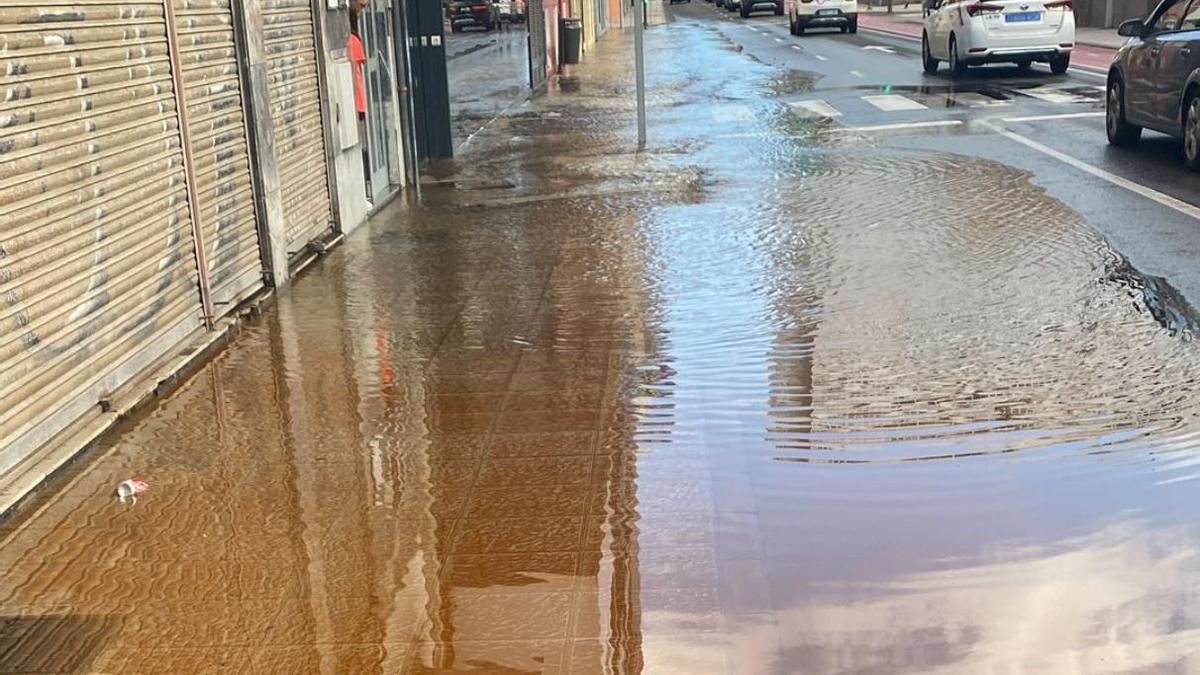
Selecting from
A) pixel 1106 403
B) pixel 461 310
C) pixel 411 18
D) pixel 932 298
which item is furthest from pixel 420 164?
pixel 1106 403

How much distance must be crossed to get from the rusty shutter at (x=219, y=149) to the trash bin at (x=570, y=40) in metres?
25.5

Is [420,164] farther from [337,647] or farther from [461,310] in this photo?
[337,647]

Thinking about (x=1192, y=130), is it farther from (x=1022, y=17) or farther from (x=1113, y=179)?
(x=1022, y=17)

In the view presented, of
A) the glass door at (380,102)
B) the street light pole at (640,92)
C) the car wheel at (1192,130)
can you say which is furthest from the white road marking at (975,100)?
the glass door at (380,102)

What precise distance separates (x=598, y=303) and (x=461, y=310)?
2.87 feet

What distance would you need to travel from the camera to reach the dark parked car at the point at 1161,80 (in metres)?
→ 11.2

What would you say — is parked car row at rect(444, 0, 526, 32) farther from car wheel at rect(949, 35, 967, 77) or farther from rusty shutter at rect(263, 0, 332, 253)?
car wheel at rect(949, 35, 967, 77)

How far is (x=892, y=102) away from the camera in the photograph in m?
18.7

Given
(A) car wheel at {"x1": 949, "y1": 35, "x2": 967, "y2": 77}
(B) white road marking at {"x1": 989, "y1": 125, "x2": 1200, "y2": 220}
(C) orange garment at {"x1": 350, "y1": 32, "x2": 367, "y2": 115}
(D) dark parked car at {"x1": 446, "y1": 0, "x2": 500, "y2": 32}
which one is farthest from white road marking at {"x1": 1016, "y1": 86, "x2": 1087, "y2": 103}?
(C) orange garment at {"x1": 350, "y1": 32, "x2": 367, "y2": 115}

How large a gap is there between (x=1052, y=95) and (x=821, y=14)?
22.8m

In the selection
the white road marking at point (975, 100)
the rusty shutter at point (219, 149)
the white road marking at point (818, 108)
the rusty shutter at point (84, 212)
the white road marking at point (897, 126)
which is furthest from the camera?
the white road marking at point (975, 100)

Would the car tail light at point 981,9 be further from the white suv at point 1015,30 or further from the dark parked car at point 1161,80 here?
the dark parked car at point 1161,80

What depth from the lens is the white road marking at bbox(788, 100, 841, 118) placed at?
1755cm

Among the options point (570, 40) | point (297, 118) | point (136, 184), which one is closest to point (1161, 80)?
point (297, 118)
